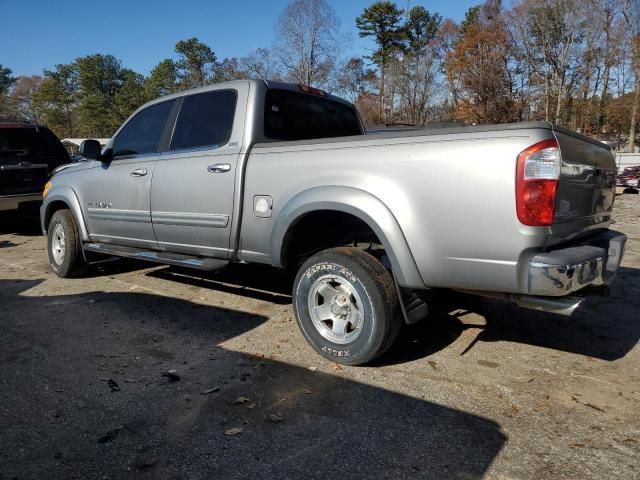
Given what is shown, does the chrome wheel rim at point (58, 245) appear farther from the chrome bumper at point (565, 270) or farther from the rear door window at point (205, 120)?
the chrome bumper at point (565, 270)

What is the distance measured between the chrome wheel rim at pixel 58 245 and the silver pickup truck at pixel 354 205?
3.22 ft

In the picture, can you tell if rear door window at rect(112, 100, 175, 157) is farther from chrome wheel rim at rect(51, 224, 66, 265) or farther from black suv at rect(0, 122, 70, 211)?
black suv at rect(0, 122, 70, 211)

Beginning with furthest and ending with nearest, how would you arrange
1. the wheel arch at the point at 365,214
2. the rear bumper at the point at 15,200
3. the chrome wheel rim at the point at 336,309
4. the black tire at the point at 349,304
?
1. the rear bumper at the point at 15,200
2. the chrome wheel rim at the point at 336,309
3. the black tire at the point at 349,304
4. the wheel arch at the point at 365,214

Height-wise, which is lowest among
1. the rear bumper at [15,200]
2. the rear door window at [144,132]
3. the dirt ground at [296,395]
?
the dirt ground at [296,395]

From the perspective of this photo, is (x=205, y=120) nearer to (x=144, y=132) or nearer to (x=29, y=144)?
(x=144, y=132)

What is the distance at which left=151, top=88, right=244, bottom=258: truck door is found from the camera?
390cm

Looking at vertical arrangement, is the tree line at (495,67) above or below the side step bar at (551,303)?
above

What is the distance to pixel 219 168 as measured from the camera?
388 centimetres

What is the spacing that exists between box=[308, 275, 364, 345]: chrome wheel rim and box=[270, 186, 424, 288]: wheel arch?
408mm

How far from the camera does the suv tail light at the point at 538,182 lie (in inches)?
98.3

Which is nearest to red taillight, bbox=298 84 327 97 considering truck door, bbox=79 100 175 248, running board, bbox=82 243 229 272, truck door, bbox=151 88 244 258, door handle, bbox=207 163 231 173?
truck door, bbox=151 88 244 258

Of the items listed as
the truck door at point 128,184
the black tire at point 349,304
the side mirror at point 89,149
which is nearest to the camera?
the black tire at point 349,304

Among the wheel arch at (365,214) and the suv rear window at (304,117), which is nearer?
the wheel arch at (365,214)

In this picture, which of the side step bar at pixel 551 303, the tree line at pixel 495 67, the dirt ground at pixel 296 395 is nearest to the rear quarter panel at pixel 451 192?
the side step bar at pixel 551 303
